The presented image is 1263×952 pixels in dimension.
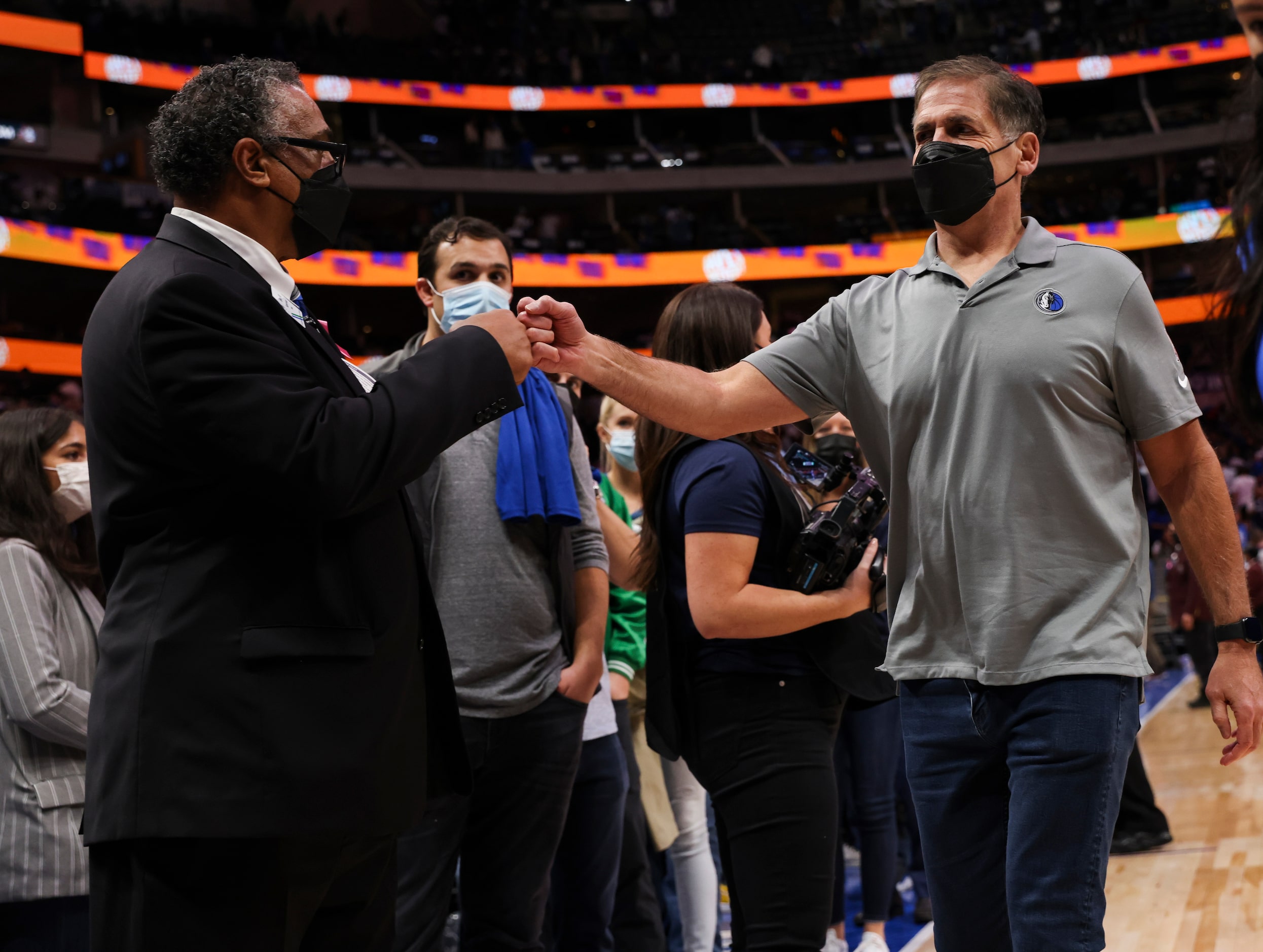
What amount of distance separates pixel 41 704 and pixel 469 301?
3.94 feet

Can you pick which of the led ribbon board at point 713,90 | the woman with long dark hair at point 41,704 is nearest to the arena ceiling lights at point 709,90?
the led ribbon board at point 713,90

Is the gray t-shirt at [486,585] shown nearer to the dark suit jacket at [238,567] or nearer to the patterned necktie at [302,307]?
the patterned necktie at [302,307]

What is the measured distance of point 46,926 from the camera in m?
2.41

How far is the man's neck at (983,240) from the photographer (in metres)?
1.96

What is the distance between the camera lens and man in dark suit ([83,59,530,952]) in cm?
139

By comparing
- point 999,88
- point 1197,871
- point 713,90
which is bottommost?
point 1197,871

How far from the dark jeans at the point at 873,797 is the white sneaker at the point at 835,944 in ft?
0.15

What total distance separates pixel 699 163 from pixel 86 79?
11576mm

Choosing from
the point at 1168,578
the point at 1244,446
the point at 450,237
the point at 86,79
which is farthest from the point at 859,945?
the point at 86,79

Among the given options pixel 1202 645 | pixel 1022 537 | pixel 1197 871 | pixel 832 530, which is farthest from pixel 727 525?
pixel 1202 645

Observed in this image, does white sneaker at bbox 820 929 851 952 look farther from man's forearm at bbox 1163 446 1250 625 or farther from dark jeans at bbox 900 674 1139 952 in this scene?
man's forearm at bbox 1163 446 1250 625

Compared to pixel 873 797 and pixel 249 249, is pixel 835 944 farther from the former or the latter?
pixel 249 249

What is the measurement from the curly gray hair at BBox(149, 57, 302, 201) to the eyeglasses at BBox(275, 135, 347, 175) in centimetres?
2

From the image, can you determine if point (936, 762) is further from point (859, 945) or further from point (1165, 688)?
point (1165, 688)
